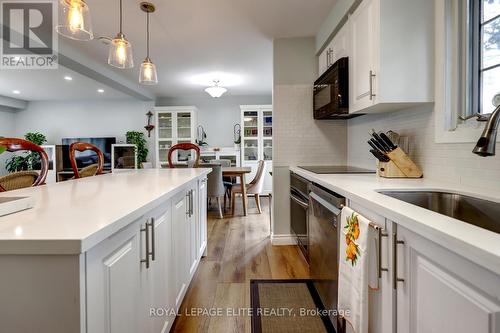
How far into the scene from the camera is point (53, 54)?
3381 millimetres

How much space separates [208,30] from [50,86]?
166 inches

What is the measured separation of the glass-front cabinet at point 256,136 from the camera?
6379 millimetres

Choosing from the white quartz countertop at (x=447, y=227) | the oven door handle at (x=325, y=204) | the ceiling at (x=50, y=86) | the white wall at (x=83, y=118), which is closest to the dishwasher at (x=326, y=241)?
the oven door handle at (x=325, y=204)

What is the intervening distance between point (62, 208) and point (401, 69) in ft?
5.88

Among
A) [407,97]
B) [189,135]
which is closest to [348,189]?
[407,97]

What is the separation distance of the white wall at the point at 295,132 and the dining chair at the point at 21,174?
80.1 inches

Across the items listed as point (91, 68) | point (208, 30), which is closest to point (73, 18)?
point (208, 30)

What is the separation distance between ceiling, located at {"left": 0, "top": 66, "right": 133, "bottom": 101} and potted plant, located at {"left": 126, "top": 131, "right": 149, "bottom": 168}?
910mm

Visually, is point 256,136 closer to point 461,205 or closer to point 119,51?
point 119,51

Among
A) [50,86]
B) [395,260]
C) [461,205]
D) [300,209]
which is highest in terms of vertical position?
[50,86]

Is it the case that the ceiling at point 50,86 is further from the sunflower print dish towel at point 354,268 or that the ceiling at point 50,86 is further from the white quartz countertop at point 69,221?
the sunflower print dish towel at point 354,268

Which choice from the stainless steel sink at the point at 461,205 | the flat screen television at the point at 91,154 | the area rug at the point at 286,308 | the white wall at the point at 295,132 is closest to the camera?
the stainless steel sink at the point at 461,205

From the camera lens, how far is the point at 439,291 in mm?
699

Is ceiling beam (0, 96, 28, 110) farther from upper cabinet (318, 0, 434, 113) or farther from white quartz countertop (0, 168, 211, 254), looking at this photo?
upper cabinet (318, 0, 434, 113)
